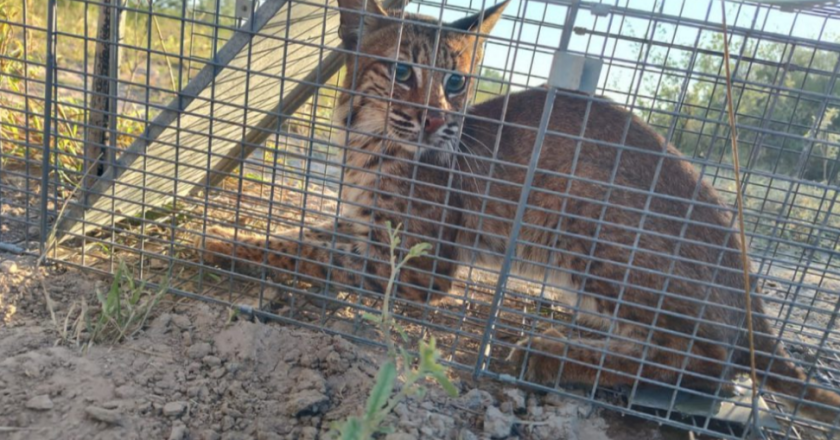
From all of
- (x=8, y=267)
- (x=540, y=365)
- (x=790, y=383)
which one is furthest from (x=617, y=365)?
(x=8, y=267)

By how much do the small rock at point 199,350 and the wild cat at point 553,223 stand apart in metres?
0.47

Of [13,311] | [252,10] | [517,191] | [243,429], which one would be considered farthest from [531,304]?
[13,311]

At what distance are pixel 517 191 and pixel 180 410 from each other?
1878 mm

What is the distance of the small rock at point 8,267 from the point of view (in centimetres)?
261

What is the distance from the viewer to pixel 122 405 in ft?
6.48

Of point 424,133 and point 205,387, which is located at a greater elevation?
point 424,133

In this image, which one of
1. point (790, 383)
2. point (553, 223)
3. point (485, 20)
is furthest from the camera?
point (485, 20)

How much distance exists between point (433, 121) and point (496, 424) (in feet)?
4.32

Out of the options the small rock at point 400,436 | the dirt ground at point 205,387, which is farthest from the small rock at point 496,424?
the small rock at point 400,436

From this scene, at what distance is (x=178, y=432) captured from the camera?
6.25 feet

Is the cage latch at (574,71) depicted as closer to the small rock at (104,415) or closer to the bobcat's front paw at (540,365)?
the bobcat's front paw at (540,365)

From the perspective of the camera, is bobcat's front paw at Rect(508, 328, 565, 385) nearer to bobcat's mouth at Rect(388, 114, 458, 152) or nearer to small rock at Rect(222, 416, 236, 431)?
bobcat's mouth at Rect(388, 114, 458, 152)

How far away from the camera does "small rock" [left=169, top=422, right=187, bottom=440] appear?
1.89m

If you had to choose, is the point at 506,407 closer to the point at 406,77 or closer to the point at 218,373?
the point at 218,373
